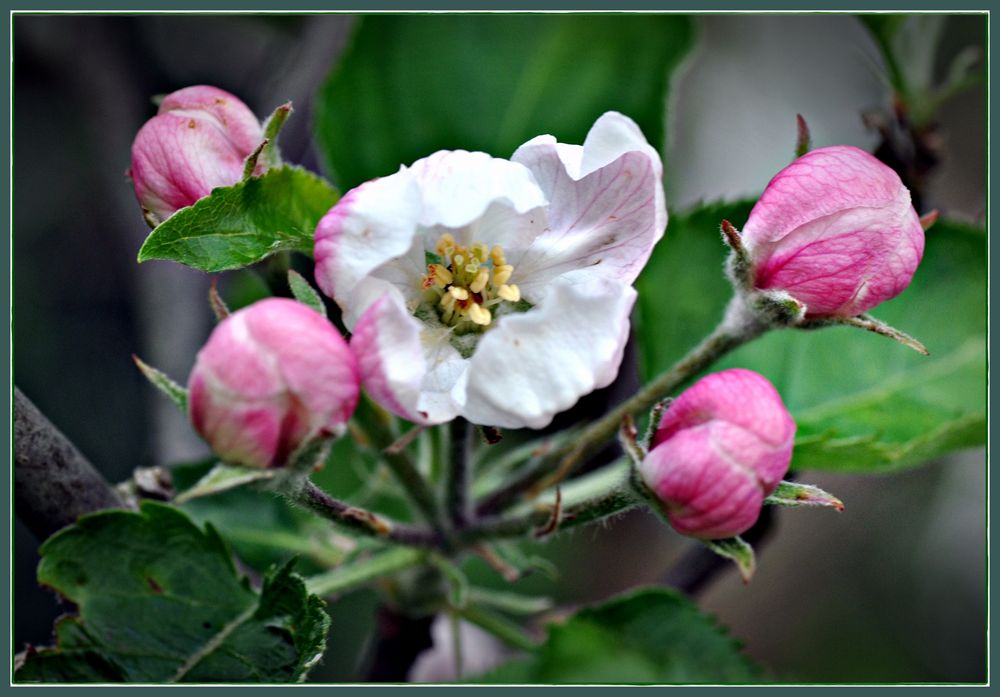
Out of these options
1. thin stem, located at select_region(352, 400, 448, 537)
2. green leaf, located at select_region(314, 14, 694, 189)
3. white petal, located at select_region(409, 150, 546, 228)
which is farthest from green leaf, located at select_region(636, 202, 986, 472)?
white petal, located at select_region(409, 150, 546, 228)

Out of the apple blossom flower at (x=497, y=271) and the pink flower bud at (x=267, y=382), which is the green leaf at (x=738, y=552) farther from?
the pink flower bud at (x=267, y=382)

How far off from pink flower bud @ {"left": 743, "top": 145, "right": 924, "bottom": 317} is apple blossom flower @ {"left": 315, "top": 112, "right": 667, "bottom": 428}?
0.12 metres

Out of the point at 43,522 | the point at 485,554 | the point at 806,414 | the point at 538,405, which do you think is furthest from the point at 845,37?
the point at 43,522

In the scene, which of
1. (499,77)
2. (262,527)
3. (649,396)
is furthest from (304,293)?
(499,77)

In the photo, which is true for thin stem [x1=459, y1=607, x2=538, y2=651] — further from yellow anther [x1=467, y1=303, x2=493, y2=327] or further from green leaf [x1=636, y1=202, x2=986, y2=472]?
yellow anther [x1=467, y1=303, x2=493, y2=327]

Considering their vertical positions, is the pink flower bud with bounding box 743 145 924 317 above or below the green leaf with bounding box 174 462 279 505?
below

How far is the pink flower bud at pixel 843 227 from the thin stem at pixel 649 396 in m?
0.11

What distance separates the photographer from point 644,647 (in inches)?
56.2

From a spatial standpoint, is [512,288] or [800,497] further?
[512,288]

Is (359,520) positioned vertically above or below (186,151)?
below

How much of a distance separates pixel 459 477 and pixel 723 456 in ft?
1.42

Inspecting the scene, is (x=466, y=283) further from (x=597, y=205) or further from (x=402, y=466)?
(x=402, y=466)

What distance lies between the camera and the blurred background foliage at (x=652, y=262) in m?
1.55

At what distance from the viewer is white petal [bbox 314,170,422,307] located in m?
0.93
